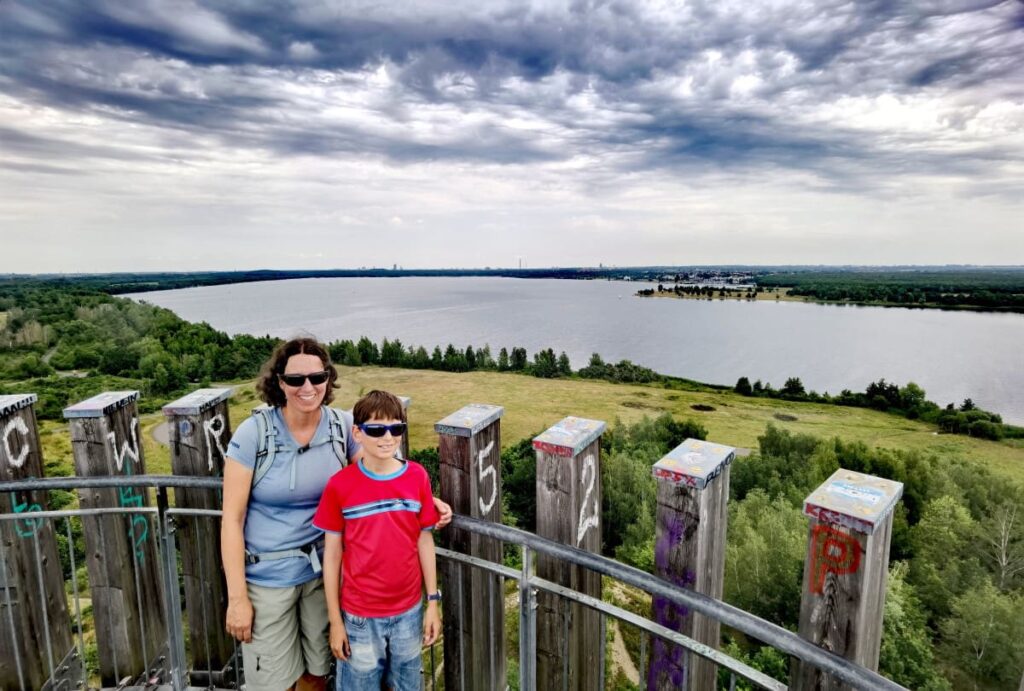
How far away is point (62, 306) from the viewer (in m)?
75.6

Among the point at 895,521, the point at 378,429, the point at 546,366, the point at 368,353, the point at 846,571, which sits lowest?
the point at 546,366

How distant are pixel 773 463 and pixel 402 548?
119ft

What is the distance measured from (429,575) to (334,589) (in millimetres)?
423

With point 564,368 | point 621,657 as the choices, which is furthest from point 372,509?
point 564,368

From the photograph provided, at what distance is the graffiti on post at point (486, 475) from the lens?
2744 mm

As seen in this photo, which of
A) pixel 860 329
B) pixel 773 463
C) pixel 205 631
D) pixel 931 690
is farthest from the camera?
pixel 860 329

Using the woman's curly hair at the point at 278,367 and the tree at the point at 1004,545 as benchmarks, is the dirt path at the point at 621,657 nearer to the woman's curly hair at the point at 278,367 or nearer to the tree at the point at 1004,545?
the woman's curly hair at the point at 278,367

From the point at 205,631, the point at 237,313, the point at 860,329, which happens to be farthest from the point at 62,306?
the point at 860,329

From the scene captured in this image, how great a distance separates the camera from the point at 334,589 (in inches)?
98.9

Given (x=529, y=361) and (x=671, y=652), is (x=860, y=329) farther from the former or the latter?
(x=671, y=652)

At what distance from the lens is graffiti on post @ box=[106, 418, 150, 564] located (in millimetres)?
3301

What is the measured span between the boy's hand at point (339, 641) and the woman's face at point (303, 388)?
99 cm

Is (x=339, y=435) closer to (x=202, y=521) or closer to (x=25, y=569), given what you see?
(x=202, y=521)

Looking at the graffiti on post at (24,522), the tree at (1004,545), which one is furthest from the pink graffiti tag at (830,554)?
the tree at (1004,545)
